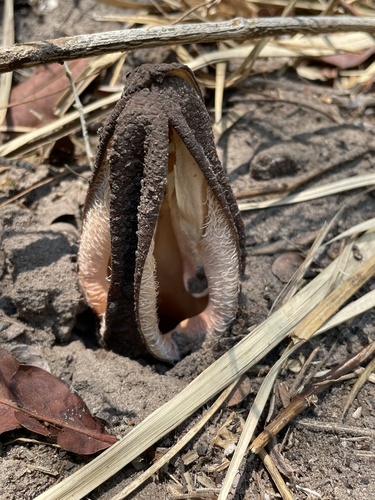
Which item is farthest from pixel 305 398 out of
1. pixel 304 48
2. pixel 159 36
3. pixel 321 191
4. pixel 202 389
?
pixel 304 48

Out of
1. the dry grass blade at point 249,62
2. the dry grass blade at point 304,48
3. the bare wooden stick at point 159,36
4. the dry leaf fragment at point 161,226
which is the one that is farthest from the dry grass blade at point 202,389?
the dry grass blade at point 304,48

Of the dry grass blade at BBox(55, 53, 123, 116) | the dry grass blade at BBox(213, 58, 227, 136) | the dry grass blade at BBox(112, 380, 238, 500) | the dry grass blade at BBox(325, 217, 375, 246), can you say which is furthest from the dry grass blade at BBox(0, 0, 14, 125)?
the dry grass blade at BBox(112, 380, 238, 500)

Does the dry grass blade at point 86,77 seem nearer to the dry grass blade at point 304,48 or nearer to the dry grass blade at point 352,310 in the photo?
the dry grass blade at point 304,48

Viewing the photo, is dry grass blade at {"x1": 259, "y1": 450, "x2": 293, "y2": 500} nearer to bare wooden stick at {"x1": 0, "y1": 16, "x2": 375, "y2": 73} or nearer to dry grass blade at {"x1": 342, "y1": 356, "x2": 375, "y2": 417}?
dry grass blade at {"x1": 342, "y1": 356, "x2": 375, "y2": 417}

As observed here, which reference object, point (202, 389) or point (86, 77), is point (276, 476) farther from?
point (86, 77)

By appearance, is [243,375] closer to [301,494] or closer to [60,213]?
[301,494]

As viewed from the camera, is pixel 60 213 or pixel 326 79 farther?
pixel 326 79

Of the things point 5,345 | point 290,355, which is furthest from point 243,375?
point 5,345
